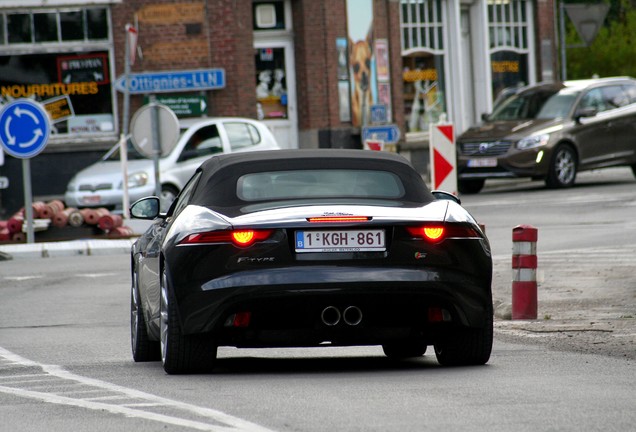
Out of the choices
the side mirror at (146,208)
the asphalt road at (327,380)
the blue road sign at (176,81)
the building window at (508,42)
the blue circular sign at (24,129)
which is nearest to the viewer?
the asphalt road at (327,380)

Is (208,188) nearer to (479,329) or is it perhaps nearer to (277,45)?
(479,329)

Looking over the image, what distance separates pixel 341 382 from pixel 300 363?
4.60 ft

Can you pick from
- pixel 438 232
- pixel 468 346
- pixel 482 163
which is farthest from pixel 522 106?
pixel 438 232

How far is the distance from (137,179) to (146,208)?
1657cm

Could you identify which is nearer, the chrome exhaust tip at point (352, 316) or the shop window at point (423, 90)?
the chrome exhaust tip at point (352, 316)

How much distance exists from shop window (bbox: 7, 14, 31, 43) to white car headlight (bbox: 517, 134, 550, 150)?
9.79 m

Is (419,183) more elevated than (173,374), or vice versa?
(419,183)

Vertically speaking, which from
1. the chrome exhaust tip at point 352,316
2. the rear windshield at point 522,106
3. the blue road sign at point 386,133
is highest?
the rear windshield at point 522,106

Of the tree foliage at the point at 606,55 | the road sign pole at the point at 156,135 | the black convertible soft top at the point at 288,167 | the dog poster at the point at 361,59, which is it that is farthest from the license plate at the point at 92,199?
the tree foliage at the point at 606,55

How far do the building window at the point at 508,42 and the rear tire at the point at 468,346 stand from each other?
100ft

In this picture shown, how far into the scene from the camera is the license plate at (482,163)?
96.9 ft

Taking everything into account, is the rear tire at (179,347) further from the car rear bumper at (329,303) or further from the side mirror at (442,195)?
the side mirror at (442,195)

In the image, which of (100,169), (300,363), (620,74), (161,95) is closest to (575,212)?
(100,169)

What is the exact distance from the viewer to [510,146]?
2950 cm
